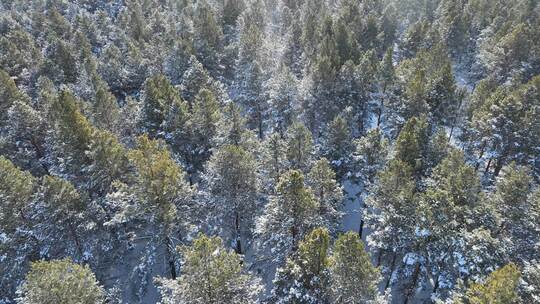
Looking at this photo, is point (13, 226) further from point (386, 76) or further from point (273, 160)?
point (386, 76)

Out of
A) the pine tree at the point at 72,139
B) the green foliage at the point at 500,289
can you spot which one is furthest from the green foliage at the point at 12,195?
the green foliage at the point at 500,289

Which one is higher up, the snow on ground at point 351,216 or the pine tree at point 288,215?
the snow on ground at point 351,216

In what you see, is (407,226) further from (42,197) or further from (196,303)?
(42,197)

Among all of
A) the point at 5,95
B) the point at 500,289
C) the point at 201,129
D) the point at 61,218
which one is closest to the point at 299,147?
the point at 201,129

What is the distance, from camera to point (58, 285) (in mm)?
19109

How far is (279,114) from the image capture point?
1666 inches

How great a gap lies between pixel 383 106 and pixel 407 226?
21490 millimetres

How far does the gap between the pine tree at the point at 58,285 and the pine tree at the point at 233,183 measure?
10516mm

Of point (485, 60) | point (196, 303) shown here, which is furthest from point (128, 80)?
point (485, 60)

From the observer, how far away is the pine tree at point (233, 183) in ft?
93.6

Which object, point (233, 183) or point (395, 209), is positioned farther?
point (233, 183)

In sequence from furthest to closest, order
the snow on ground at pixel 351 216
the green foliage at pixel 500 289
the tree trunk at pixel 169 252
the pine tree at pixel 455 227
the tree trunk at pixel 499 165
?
the snow on ground at pixel 351 216, the tree trunk at pixel 499 165, the tree trunk at pixel 169 252, the pine tree at pixel 455 227, the green foliage at pixel 500 289

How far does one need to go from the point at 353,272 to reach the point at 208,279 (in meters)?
7.24

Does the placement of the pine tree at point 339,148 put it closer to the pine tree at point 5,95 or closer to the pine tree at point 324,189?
the pine tree at point 324,189
